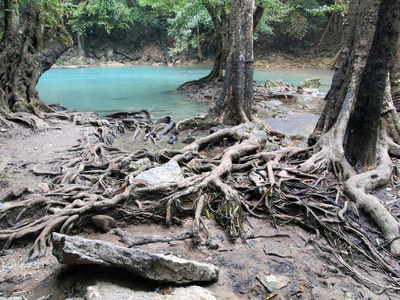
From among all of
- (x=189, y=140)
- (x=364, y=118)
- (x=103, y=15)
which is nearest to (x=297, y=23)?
(x=103, y=15)

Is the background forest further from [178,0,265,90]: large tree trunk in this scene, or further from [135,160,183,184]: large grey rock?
[135,160,183,184]: large grey rock

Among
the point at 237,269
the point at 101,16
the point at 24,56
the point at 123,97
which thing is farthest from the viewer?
the point at 101,16

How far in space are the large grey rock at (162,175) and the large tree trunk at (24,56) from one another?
237 inches

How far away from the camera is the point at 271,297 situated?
2.74m

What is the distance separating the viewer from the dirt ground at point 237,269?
2477mm

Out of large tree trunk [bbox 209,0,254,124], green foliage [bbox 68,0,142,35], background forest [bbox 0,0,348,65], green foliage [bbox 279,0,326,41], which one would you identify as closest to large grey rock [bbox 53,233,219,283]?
large tree trunk [bbox 209,0,254,124]

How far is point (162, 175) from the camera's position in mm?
4707

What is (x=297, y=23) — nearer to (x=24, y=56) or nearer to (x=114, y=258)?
(x=24, y=56)

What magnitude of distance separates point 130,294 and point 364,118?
4.30 m

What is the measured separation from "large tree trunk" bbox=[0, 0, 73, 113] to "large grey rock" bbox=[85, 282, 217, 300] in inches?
316

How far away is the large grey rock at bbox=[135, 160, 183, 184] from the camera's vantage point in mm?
4598

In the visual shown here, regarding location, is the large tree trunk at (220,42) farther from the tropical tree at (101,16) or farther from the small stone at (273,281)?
the tropical tree at (101,16)

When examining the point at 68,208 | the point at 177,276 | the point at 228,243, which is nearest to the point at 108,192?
the point at 68,208

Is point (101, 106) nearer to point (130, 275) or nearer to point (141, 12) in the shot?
point (130, 275)
